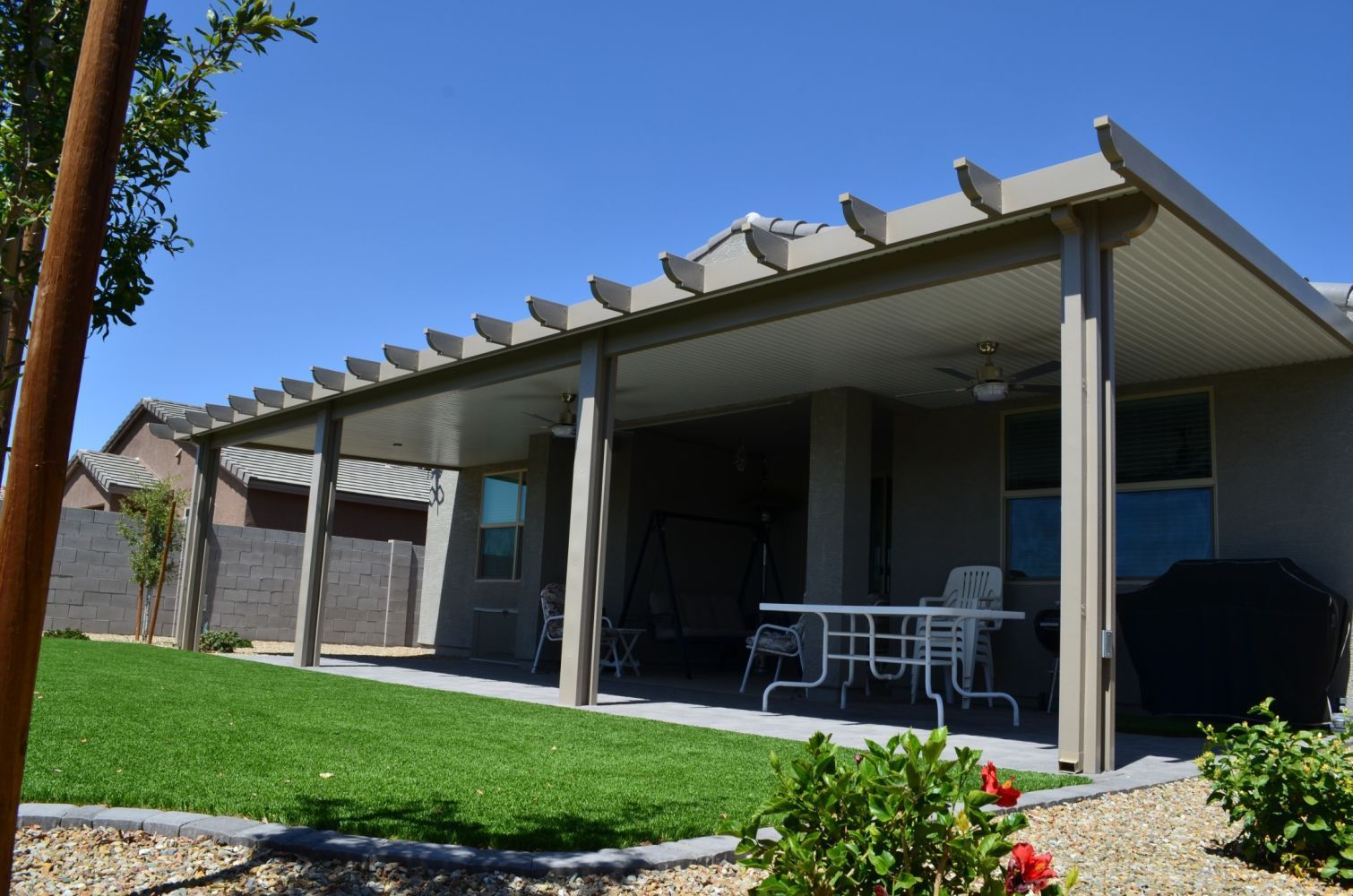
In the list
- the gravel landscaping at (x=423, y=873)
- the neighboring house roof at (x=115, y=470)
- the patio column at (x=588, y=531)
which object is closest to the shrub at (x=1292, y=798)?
the gravel landscaping at (x=423, y=873)

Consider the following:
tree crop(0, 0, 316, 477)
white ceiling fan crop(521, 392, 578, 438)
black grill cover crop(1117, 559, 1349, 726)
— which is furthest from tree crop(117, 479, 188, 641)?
tree crop(0, 0, 316, 477)

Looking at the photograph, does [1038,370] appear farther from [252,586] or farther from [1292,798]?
[252,586]

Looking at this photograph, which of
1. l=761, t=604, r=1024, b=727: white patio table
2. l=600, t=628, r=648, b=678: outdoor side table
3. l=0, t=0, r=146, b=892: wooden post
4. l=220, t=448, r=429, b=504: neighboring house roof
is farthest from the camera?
A: l=220, t=448, r=429, b=504: neighboring house roof

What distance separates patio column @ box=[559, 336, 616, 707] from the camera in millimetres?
7402

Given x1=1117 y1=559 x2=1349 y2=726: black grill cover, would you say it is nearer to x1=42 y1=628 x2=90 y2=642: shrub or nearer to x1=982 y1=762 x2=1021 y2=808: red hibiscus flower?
x1=982 y1=762 x2=1021 y2=808: red hibiscus flower

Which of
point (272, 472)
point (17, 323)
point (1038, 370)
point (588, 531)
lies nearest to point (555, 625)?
point (588, 531)

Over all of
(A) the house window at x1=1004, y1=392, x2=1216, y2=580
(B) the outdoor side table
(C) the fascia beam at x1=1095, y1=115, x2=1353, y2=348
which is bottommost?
(B) the outdoor side table

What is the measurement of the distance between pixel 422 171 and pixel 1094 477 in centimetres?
749

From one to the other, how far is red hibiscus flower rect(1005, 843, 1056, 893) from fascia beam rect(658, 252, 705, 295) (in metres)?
4.73

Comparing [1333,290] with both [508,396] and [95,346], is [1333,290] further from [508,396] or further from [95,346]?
[95,346]

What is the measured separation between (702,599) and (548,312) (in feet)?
17.3

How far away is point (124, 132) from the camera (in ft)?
8.57

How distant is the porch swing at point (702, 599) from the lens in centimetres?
1122

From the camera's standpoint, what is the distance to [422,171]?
33.8ft
